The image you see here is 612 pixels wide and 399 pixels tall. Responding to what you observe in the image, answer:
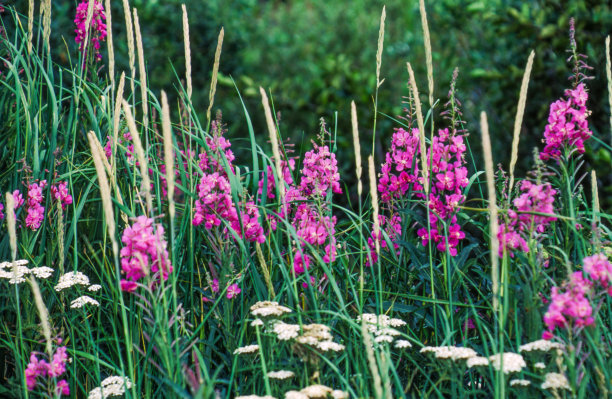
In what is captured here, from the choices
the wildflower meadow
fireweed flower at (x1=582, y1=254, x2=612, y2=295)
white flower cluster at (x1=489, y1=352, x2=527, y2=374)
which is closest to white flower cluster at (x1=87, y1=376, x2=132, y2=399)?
the wildflower meadow

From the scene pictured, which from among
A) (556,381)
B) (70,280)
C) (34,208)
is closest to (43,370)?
(70,280)

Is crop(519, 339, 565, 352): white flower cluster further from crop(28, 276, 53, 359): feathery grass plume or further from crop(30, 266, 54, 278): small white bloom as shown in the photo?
crop(30, 266, 54, 278): small white bloom

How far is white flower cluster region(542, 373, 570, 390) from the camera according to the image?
1915 millimetres

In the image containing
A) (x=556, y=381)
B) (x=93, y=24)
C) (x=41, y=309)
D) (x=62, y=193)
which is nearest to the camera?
(x=41, y=309)

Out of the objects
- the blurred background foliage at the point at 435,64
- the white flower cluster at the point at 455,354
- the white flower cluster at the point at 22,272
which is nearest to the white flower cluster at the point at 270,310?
the white flower cluster at the point at 455,354

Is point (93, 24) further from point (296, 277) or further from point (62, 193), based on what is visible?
point (296, 277)

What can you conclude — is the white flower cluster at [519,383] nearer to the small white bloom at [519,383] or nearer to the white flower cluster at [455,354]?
the small white bloom at [519,383]

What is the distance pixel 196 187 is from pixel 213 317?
1.70ft

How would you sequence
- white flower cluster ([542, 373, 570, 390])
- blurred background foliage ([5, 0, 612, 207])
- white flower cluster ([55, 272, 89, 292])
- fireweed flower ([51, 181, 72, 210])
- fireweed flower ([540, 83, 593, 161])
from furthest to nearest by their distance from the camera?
blurred background foliage ([5, 0, 612, 207]) → fireweed flower ([51, 181, 72, 210]) → fireweed flower ([540, 83, 593, 161]) → white flower cluster ([55, 272, 89, 292]) → white flower cluster ([542, 373, 570, 390])

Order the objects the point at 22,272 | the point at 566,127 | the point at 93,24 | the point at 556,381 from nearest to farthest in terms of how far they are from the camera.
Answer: the point at 556,381 → the point at 22,272 → the point at 566,127 → the point at 93,24

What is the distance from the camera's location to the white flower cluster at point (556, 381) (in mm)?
1915

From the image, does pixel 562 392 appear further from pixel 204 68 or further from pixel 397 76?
pixel 397 76

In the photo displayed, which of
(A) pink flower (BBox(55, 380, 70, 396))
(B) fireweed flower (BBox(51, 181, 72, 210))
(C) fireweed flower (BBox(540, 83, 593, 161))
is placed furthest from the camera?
Answer: (B) fireweed flower (BBox(51, 181, 72, 210))

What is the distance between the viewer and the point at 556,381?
6.33 ft
